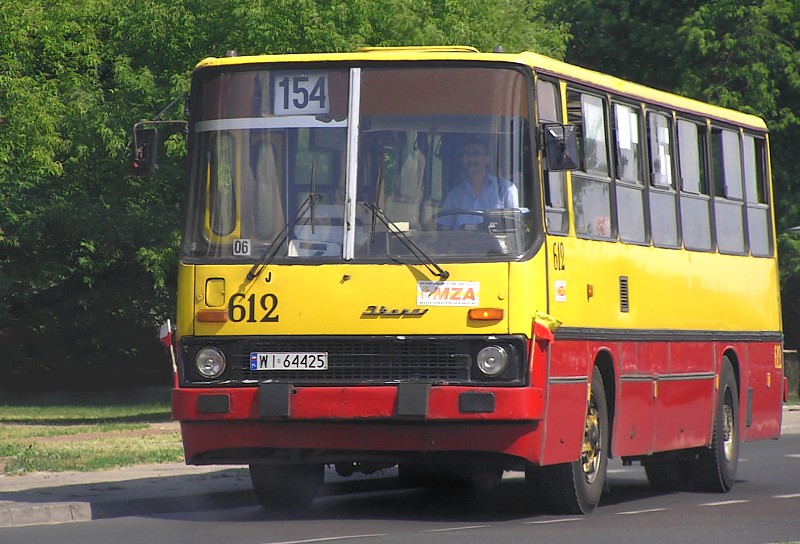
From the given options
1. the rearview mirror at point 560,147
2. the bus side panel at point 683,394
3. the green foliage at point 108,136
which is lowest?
the bus side panel at point 683,394

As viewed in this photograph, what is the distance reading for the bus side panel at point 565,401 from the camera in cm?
1312

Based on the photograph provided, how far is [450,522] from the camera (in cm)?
1359

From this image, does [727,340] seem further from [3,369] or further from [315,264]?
[3,369]

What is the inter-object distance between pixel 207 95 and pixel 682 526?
4.42 meters

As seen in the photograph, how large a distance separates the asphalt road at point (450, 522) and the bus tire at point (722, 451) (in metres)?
0.20

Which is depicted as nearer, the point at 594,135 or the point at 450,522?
the point at 450,522

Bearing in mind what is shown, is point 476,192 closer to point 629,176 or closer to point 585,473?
point 585,473

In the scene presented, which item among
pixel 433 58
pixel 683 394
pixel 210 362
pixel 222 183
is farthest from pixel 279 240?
pixel 683 394

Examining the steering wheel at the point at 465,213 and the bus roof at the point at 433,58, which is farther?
the bus roof at the point at 433,58

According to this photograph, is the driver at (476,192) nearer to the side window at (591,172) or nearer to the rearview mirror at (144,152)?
the side window at (591,172)

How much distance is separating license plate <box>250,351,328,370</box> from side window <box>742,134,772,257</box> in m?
6.85

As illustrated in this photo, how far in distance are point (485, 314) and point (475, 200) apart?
791 mm

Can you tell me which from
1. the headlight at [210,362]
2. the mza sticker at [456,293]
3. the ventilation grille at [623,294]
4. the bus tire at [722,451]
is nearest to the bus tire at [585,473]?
the ventilation grille at [623,294]

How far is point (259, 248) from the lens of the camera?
1320cm
